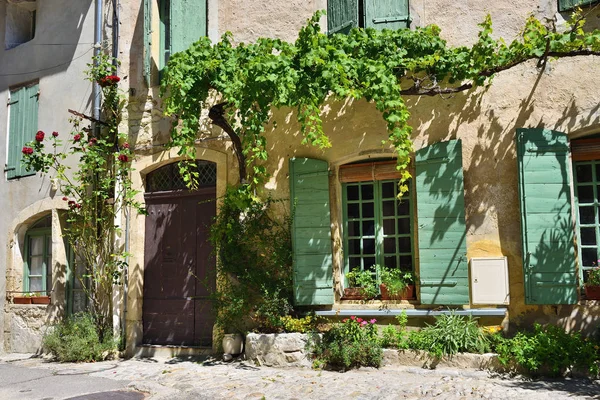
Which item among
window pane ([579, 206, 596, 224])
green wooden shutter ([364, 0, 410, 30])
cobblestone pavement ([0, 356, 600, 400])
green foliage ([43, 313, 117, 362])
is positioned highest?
green wooden shutter ([364, 0, 410, 30])

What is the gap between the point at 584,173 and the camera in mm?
7020

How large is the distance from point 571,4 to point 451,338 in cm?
381

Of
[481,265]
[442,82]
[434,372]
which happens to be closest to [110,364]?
[434,372]

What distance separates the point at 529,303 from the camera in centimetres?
666

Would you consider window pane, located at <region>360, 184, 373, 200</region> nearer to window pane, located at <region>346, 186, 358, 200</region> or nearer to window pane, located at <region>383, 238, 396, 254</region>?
window pane, located at <region>346, 186, 358, 200</region>

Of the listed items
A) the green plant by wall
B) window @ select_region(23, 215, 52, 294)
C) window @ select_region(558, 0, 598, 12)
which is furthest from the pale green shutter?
window @ select_region(558, 0, 598, 12)

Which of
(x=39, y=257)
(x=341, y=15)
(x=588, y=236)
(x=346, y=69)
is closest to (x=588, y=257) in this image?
(x=588, y=236)

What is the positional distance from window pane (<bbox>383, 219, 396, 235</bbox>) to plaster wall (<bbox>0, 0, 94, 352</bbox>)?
487 cm

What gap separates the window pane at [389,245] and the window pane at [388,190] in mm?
514

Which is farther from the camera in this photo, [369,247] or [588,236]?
[369,247]

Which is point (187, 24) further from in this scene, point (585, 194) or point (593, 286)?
point (593, 286)

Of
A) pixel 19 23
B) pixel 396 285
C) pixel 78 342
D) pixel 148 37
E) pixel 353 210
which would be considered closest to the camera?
pixel 396 285

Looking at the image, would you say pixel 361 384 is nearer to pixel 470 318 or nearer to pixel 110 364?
pixel 470 318

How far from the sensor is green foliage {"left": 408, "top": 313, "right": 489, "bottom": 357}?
21.6 feet
